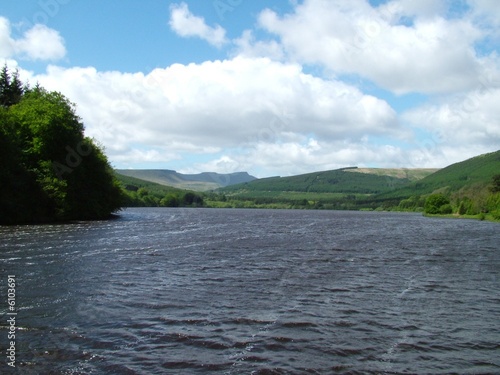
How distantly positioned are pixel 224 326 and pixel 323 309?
5335 mm

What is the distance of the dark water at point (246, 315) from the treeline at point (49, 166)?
34729 millimetres

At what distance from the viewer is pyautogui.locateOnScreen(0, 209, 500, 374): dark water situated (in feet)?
43.8

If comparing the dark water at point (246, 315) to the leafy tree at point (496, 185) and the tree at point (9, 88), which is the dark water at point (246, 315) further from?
the leafy tree at point (496, 185)

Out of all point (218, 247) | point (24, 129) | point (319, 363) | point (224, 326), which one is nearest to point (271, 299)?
point (224, 326)

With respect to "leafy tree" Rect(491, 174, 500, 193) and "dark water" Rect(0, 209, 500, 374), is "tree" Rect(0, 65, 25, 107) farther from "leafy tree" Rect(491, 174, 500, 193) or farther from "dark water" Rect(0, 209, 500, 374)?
"leafy tree" Rect(491, 174, 500, 193)

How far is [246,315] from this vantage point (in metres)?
18.2

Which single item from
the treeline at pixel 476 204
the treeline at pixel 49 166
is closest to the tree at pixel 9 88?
the treeline at pixel 49 166

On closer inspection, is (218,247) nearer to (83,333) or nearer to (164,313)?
(164,313)

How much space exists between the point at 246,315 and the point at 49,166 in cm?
6373

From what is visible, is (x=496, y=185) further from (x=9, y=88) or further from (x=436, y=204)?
(x=9, y=88)

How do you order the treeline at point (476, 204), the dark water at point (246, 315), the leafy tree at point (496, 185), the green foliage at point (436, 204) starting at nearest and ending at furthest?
1. the dark water at point (246, 315)
2. the treeline at point (476, 204)
3. the leafy tree at point (496, 185)
4. the green foliage at point (436, 204)

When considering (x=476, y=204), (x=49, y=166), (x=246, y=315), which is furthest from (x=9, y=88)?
(x=476, y=204)

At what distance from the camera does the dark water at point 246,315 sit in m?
13.3

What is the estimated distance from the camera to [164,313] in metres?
18.3
